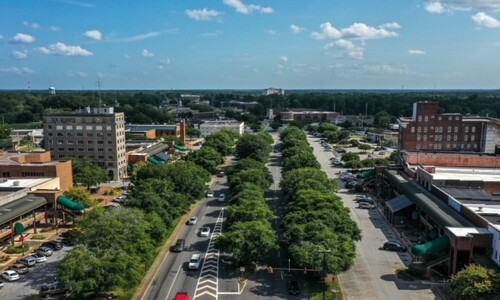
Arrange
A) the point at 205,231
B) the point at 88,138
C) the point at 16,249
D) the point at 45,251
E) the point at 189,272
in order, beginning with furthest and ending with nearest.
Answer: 1. the point at 88,138
2. the point at 205,231
3. the point at 16,249
4. the point at 45,251
5. the point at 189,272

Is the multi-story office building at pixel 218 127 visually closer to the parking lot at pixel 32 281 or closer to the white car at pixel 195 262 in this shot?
the white car at pixel 195 262

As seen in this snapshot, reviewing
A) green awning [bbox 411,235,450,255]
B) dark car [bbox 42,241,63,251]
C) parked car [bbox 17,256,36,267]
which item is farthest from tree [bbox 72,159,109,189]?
green awning [bbox 411,235,450,255]

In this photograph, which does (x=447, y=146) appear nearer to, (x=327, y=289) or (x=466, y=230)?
(x=466, y=230)

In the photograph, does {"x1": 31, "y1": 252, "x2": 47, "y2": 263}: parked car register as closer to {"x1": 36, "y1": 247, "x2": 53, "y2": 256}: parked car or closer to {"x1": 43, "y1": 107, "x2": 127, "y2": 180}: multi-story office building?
{"x1": 36, "y1": 247, "x2": 53, "y2": 256}: parked car

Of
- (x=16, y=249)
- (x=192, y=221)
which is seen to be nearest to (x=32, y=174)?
(x=16, y=249)

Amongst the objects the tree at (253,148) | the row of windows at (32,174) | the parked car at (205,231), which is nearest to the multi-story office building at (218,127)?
the tree at (253,148)

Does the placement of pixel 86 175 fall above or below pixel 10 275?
above

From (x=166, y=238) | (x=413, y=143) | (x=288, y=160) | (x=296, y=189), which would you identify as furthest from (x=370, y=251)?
(x=413, y=143)

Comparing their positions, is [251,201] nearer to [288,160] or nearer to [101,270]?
[101,270]
